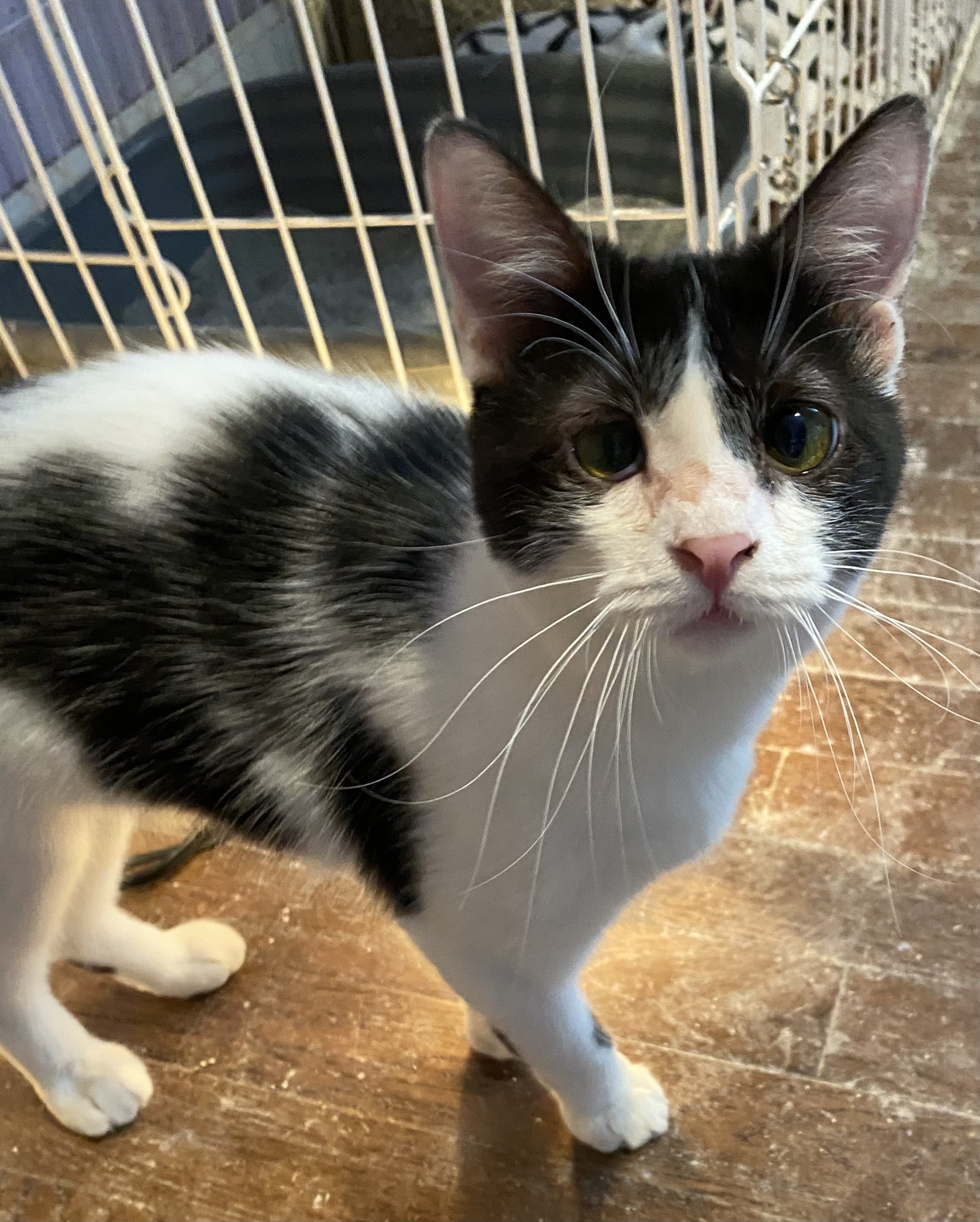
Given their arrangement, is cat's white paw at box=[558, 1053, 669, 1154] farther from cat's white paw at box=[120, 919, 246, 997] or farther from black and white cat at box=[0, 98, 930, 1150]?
cat's white paw at box=[120, 919, 246, 997]

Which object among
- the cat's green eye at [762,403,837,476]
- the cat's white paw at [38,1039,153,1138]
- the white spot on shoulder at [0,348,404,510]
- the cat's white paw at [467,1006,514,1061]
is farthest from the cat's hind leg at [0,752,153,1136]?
the cat's green eye at [762,403,837,476]

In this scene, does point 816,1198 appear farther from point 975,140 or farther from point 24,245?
point 975,140

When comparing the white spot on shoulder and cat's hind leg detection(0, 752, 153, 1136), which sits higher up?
the white spot on shoulder

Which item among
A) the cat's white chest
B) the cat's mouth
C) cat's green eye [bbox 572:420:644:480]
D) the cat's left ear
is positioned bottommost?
the cat's white chest

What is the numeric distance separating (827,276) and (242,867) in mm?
988

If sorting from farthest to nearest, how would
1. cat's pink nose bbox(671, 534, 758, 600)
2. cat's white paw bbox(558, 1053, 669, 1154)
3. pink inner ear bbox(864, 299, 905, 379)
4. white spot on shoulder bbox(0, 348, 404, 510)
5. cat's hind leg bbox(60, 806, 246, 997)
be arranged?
cat's hind leg bbox(60, 806, 246, 997), cat's white paw bbox(558, 1053, 669, 1154), white spot on shoulder bbox(0, 348, 404, 510), pink inner ear bbox(864, 299, 905, 379), cat's pink nose bbox(671, 534, 758, 600)

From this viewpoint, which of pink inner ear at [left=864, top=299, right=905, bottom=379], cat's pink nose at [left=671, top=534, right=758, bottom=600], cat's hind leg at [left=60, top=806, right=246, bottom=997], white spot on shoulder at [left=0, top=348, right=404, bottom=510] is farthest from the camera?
cat's hind leg at [left=60, top=806, right=246, bottom=997]

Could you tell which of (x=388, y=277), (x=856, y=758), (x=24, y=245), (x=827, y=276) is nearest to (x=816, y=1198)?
(x=856, y=758)

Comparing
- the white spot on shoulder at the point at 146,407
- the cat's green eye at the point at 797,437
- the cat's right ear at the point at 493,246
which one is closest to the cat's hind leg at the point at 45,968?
the white spot on shoulder at the point at 146,407

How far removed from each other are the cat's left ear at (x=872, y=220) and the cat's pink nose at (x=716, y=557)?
0.68 ft

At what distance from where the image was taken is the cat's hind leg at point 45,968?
2.74 ft

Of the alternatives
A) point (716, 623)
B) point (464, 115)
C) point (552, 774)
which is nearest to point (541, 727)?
point (552, 774)

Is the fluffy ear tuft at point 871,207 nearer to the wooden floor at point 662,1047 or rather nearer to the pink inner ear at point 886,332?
the pink inner ear at point 886,332

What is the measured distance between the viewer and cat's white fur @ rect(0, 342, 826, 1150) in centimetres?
60
